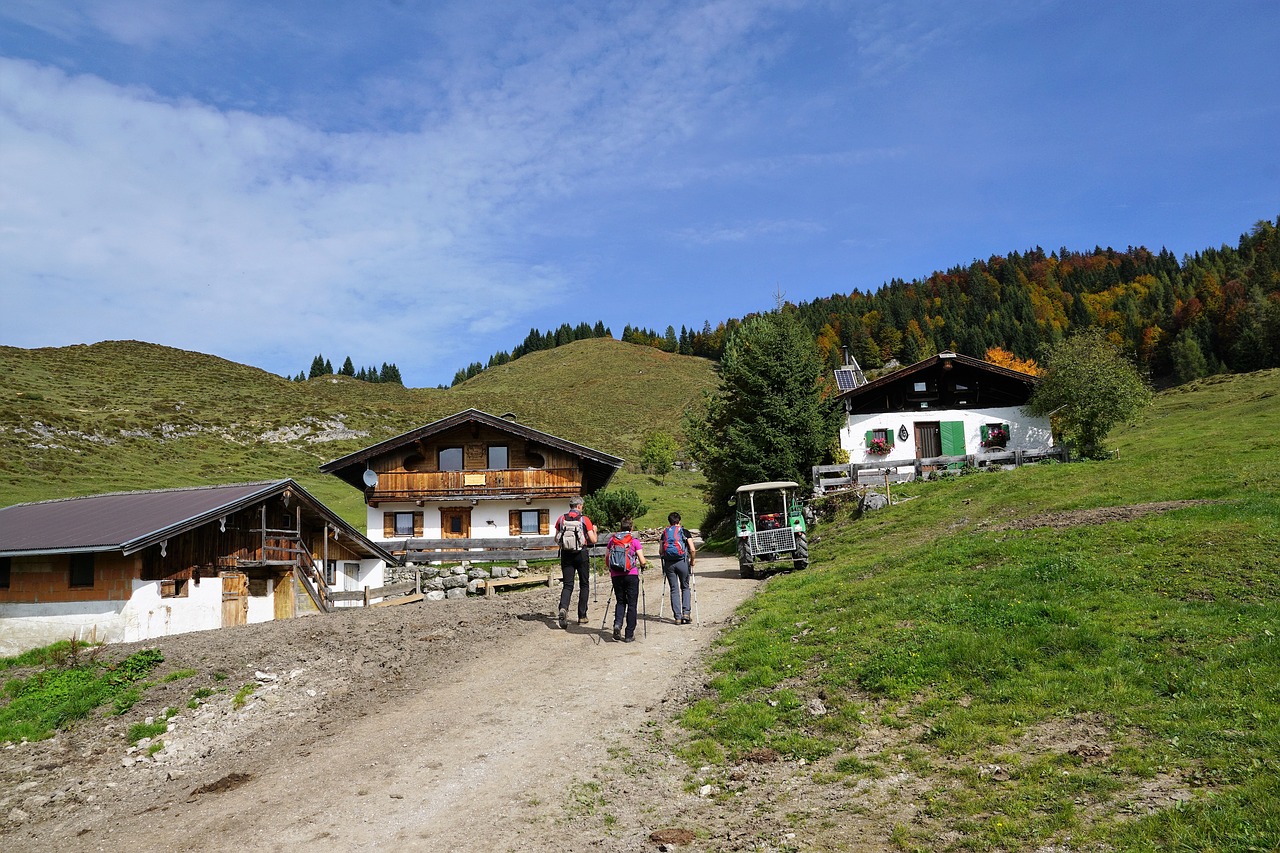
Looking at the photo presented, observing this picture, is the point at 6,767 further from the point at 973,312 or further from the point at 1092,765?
the point at 973,312

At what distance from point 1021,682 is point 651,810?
4538 mm

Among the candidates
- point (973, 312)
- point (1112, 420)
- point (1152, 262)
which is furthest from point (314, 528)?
point (1152, 262)

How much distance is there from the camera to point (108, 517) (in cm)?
2230

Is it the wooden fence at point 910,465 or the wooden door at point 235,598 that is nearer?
the wooden door at point 235,598

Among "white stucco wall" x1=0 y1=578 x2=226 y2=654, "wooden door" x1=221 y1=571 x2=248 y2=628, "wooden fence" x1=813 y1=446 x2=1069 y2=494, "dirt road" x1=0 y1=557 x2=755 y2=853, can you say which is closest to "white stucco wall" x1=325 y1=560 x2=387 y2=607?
"wooden door" x1=221 y1=571 x2=248 y2=628

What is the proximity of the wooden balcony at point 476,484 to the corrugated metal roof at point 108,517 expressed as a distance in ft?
38.8

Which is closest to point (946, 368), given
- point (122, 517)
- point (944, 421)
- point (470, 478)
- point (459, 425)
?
point (944, 421)

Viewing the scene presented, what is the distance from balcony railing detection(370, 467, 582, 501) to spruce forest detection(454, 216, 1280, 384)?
265 ft

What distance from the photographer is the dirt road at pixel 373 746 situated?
8008 mm

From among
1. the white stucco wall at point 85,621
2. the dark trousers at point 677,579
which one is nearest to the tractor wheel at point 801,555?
the dark trousers at point 677,579

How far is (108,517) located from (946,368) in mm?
34450

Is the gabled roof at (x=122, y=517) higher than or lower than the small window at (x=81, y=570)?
higher

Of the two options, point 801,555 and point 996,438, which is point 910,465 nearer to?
point 996,438

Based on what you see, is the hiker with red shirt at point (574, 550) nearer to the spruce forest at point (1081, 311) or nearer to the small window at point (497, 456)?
the small window at point (497, 456)
